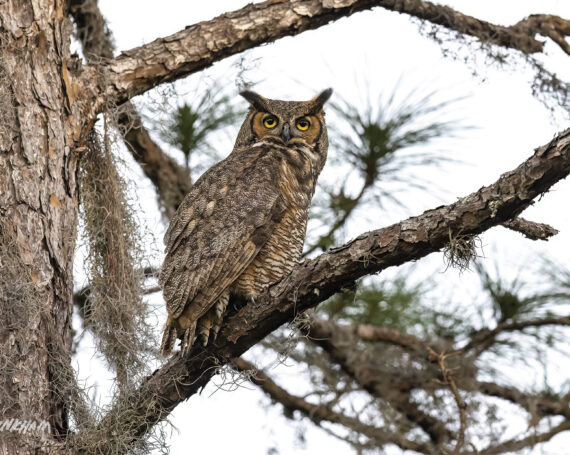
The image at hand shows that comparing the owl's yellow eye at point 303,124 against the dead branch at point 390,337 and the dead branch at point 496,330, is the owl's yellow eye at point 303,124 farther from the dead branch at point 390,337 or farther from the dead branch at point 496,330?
the dead branch at point 496,330

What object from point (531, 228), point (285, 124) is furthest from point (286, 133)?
point (531, 228)

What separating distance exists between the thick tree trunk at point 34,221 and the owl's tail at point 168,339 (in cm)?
28

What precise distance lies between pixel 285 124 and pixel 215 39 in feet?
1.30

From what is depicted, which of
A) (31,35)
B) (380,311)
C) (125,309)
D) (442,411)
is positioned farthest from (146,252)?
(442,411)

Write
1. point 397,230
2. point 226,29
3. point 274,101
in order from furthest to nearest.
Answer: point 274,101 < point 226,29 < point 397,230

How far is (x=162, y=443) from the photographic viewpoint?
2.29 meters

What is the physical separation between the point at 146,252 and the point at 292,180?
0.61 meters

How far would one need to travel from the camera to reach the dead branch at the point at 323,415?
9.66 feet

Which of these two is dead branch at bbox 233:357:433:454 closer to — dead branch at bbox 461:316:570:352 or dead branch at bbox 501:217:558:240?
dead branch at bbox 461:316:570:352

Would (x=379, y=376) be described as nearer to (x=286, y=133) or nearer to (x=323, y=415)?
(x=323, y=415)

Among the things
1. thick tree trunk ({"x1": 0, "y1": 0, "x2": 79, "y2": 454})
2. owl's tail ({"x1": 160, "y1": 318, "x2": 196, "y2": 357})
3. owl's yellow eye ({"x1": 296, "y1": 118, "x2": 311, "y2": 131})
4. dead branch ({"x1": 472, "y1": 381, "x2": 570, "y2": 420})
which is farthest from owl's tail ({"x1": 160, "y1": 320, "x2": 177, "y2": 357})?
dead branch ({"x1": 472, "y1": 381, "x2": 570, "y2": 420})

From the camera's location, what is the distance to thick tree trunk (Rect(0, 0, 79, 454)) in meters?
2.09

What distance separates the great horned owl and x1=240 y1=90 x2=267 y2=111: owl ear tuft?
10.1 inches

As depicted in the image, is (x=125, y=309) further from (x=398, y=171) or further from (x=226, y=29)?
(x=398, y=171)
